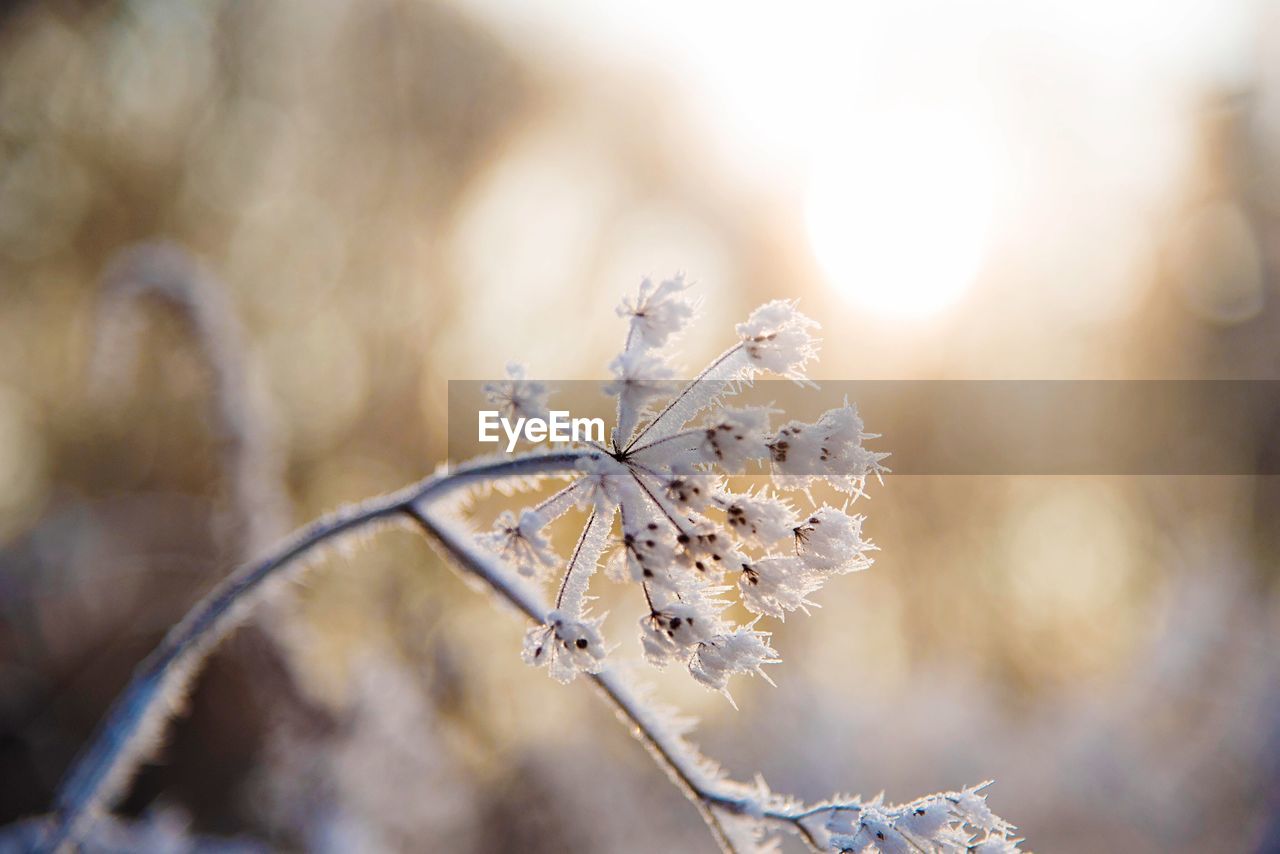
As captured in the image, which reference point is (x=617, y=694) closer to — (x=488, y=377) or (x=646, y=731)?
(x=646, y=731)

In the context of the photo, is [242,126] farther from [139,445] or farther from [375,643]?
[375,643]

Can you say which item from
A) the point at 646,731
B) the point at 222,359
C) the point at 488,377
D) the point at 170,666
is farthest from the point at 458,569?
the point at 488,377

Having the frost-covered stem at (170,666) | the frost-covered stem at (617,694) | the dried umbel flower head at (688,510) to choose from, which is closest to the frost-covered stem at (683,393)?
the dried umbel flower head at (688,510)

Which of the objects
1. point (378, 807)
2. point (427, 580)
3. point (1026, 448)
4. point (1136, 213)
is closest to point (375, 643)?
point (378, 807)

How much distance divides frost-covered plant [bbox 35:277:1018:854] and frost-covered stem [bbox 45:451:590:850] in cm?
22

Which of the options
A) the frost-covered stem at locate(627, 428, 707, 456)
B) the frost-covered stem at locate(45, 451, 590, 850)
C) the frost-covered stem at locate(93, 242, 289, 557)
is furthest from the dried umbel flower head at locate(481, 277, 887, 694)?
the frost-covered stem at locate(93, 242, 289, 557)

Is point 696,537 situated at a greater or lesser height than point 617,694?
greater

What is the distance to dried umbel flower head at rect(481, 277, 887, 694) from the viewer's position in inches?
33.8

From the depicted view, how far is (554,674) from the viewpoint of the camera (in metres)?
0.88

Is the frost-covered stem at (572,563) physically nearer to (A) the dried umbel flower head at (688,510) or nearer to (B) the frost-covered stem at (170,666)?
(A) the dried umbel flower head at (688,510)

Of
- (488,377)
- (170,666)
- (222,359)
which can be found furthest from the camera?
(488,377)

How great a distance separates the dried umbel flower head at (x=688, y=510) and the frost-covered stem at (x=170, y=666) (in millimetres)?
291

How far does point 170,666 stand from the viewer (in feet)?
4.17

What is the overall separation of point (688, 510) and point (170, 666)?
94 cm
